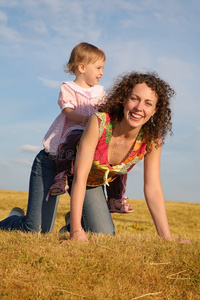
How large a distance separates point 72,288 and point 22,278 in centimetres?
53

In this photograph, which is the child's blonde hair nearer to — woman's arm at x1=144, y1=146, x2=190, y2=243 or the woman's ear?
the woman's ear

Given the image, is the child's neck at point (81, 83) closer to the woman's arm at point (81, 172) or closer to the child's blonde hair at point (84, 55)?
the child's blonde hair at point (84, 55)

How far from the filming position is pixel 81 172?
4.43 m

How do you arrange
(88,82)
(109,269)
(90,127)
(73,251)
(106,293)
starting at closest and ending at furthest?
(106,293) → (109,269) → (73,251) → (90,127) → (88,82)

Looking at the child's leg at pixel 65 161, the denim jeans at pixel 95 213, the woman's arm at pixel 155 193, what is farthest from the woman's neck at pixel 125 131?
the denim jeans at pixel 95 213

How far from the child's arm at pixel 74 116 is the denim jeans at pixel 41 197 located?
68cm

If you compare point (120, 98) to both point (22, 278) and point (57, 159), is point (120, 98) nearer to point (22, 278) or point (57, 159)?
point (57, 159)

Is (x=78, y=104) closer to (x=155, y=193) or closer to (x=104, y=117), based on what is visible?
(x=104, y=117)

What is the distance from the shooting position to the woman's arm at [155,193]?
16.3 ft

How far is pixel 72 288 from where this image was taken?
3.41 m

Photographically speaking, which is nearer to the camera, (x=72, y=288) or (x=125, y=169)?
(x=72, y=288)

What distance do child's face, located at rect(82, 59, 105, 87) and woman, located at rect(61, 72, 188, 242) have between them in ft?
2.72

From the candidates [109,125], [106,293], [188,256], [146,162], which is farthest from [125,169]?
[106,293]

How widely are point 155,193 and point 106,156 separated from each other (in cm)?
88
